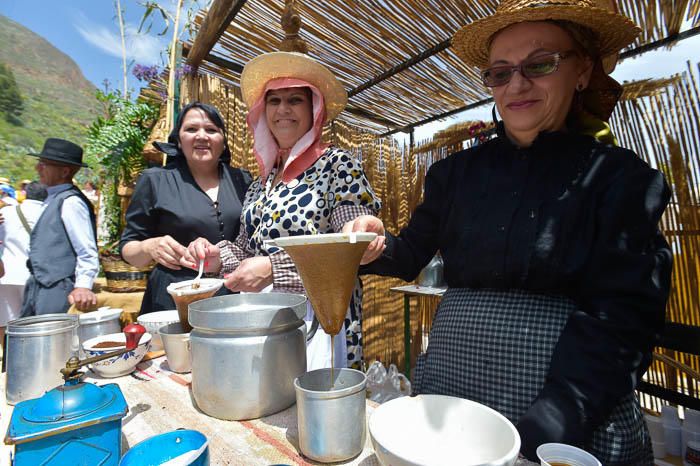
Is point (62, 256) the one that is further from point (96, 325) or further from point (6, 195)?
point (96, 325)

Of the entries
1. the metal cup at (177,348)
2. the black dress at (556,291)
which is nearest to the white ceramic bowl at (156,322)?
the metal cup at (177,348)

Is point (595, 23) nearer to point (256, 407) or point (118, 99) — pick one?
point (256, 407)

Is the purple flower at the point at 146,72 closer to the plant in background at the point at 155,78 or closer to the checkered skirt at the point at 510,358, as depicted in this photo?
the plant in background at the point at 155,78

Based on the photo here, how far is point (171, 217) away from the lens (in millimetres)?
2373

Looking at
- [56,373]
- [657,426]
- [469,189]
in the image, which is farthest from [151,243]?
[657,426]

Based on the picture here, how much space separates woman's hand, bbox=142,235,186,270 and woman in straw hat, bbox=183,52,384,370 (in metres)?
0.12

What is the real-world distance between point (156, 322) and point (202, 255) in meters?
0.36

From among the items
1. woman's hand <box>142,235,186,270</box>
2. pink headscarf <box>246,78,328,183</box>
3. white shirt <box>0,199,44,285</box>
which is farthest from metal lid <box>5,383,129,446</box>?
white shirt <box>0,199,44,285</box>

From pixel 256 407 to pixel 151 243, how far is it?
1.46m

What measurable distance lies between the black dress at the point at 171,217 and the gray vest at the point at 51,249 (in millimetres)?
1429

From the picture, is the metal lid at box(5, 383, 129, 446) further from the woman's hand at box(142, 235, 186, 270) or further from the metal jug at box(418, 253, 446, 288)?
the metal jug at box(418, 253, 446, 288)

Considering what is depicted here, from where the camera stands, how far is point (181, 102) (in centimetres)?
380

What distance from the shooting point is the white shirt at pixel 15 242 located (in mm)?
3918

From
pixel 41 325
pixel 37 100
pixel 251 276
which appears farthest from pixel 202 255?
pixel 37 100
